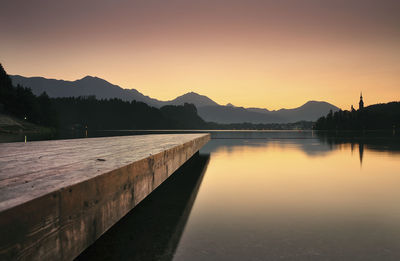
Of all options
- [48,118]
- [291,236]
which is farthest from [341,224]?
[48,118]

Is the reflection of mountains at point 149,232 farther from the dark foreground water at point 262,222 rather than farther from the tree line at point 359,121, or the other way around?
the tree line at point 359,121

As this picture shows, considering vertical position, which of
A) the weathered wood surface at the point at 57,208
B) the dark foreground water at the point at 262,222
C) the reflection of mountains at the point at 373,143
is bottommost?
the reflection of mountains at the point at 373,143

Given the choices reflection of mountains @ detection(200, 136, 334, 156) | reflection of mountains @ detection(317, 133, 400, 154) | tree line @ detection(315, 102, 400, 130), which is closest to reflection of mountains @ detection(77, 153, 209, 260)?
reflection of mountains @ detection(200, 136, 334, 156)

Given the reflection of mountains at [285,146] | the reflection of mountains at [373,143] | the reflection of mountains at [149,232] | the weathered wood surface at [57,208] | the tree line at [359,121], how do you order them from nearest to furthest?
the weathered wood surface at [57,208], the reflection of mountains at [149,232], the reflection of mountains at [285,146], the reflection of mountains at [373,143], the tree line at [359,121]

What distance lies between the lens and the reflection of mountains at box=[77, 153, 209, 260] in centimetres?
341

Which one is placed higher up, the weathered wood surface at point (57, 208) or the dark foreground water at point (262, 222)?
the weathered wood surface at point (57, 208)

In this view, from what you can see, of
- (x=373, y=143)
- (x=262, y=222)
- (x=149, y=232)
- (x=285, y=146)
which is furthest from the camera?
(x=373, y=143)

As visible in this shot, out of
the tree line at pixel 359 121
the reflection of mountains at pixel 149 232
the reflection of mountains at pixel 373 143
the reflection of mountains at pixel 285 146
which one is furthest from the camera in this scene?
the tree line at pixel 359 121

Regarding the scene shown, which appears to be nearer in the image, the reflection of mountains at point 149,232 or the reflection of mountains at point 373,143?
the reflection of mountains at point 149,232

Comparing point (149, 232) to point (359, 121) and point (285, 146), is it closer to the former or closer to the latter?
point (285, 146)

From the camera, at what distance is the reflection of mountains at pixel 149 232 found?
134 inches

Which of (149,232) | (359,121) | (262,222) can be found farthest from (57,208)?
(359,121)

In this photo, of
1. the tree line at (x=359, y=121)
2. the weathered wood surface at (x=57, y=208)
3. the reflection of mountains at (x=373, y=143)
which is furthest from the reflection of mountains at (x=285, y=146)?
the tree line at (x=359, y=121)

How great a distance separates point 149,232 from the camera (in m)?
4.24
